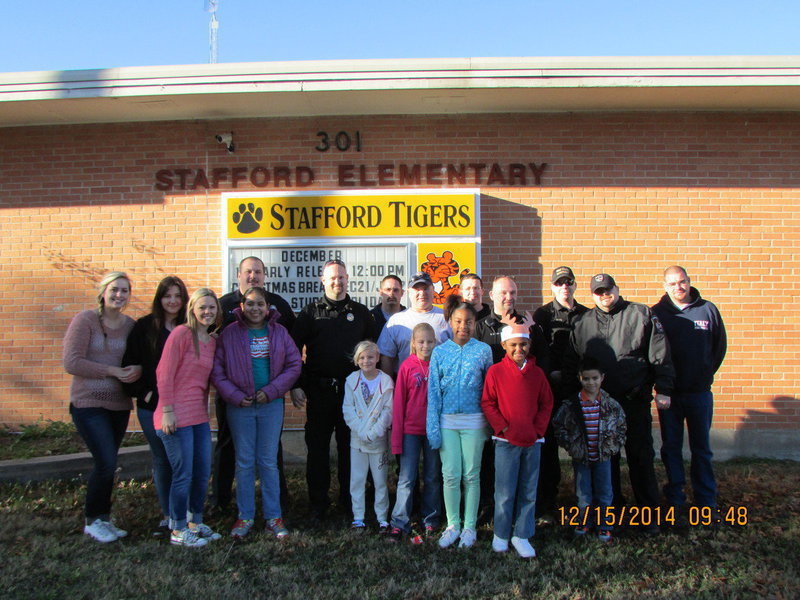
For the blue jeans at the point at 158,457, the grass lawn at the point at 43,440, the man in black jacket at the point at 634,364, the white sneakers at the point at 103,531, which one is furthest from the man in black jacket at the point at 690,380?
the grass lawn at the point at 43,440

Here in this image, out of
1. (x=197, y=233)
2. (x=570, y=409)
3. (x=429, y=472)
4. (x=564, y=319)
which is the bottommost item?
(x=429, y=472)

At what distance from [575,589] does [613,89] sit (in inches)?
185

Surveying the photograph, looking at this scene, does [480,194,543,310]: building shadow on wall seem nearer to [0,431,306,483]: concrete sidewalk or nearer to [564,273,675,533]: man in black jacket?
[564,273,675,533]: man in black jacket

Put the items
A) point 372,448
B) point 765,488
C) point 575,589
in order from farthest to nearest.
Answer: point 765,488
point 372,448
point 575,589

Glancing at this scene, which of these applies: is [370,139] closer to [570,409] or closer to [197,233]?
[197,233]

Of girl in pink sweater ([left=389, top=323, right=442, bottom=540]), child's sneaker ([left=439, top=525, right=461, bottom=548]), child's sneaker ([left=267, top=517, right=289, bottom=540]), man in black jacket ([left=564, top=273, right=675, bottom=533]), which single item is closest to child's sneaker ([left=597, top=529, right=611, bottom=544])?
man in black jacket ([left=564, top=273, right=675, bottom=533])

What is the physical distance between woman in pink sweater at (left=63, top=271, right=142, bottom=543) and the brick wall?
244 cm

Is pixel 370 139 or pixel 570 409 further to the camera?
pixel 370 139

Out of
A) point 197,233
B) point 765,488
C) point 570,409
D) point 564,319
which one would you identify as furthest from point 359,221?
point 765,488

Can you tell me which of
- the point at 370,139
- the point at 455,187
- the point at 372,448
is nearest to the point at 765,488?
the point at 372,448

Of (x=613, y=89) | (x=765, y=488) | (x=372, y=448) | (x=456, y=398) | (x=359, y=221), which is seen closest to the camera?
(x=456, y=398)

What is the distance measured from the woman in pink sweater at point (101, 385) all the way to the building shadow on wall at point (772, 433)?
19.8 ft

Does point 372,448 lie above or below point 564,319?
below

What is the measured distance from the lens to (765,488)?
5516mm
